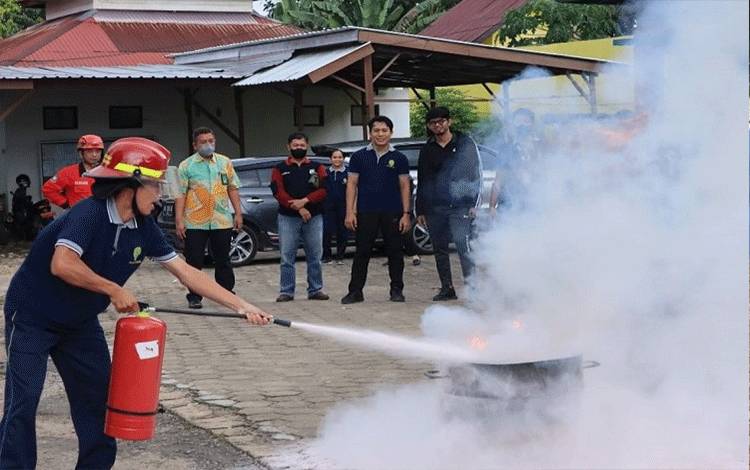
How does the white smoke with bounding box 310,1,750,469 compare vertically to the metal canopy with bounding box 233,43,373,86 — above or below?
below

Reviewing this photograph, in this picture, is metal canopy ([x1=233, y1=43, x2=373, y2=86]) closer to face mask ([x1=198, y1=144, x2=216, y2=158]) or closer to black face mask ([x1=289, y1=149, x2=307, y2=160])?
black face mask ([x1=289, y1=149, x2=307, y2=160])

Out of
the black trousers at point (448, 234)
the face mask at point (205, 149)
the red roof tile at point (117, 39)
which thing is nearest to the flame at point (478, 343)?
the black trousers at point (448, 234)

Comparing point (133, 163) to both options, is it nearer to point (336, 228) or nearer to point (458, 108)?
point (336, 228)

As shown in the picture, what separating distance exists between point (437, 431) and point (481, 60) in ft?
52.3

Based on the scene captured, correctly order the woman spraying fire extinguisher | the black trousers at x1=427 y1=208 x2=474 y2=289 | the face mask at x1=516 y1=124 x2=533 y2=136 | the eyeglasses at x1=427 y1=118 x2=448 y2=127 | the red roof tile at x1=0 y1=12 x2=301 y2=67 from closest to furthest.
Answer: the woman spraying fire extinguisher, the face mask at x1=516 y1=124 x2=533 y2=136, the eyeglasses at x1=427 y1=118 x2=448 y2=127, the black trousers at x1=427 y1=208 x2=474 y2=289, the red roof tile at x1=0 y1=12 x2=301 y2=67

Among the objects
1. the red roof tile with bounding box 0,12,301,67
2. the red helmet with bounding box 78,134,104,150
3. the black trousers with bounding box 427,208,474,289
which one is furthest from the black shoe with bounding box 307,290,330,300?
the red roof tile with bounding box 0,12,301,67

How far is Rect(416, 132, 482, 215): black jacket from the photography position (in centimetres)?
1177

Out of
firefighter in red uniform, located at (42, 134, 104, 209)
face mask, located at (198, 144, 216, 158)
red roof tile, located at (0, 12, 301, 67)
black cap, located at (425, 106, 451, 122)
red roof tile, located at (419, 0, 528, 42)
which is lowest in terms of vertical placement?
firefighter in red uniform, located at (42, 134, 104, 209)

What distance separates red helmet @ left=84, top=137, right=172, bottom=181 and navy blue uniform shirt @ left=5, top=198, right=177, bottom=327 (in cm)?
15

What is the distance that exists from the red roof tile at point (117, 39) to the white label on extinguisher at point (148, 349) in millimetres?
22407


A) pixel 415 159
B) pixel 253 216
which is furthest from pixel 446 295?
pixel 415 159

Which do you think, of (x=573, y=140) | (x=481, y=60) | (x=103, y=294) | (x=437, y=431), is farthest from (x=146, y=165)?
(x=481, y=60)

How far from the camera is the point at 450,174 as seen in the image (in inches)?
465

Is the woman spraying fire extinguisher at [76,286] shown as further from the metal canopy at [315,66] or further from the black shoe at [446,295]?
the metal canopy at [315,66]
